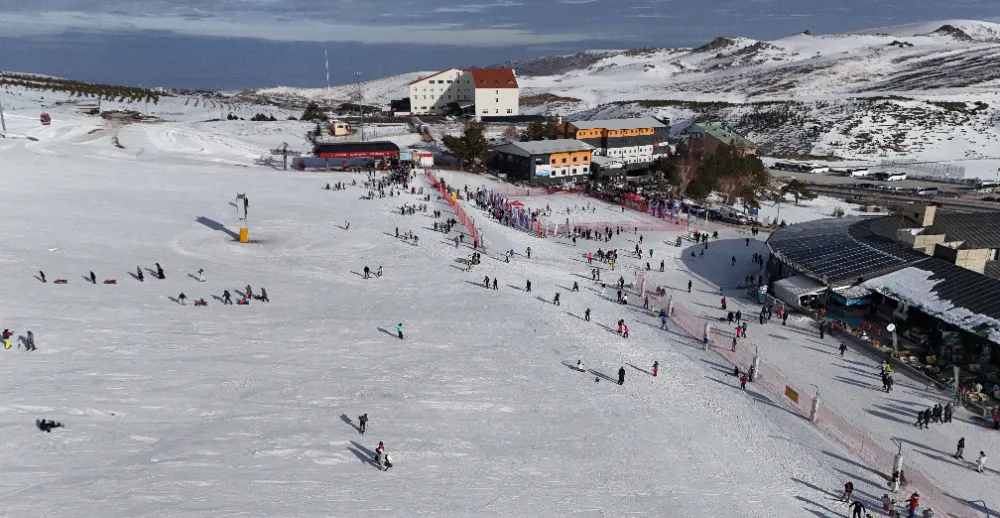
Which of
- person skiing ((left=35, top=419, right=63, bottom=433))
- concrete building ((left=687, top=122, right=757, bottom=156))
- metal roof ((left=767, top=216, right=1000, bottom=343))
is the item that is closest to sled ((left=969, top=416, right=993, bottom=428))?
metal roof ((left=767, top=216, right=1000, bottom=343))

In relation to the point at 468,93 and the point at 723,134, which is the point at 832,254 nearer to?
the point at 723,134

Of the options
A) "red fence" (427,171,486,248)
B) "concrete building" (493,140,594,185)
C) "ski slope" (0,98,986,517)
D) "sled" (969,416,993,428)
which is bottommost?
"sled" (969,416,993,428)

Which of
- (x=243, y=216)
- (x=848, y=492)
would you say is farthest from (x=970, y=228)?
(x=243, y=216)

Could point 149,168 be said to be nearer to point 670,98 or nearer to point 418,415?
point 418,415

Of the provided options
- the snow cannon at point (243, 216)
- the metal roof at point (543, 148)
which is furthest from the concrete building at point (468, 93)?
the snow cannon at point (243, 216)

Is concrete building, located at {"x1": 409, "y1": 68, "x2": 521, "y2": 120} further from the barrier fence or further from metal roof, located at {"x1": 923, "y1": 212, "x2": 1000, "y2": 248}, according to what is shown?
the barrier fence

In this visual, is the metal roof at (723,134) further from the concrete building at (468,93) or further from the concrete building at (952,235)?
the concrete building at (952,235)
